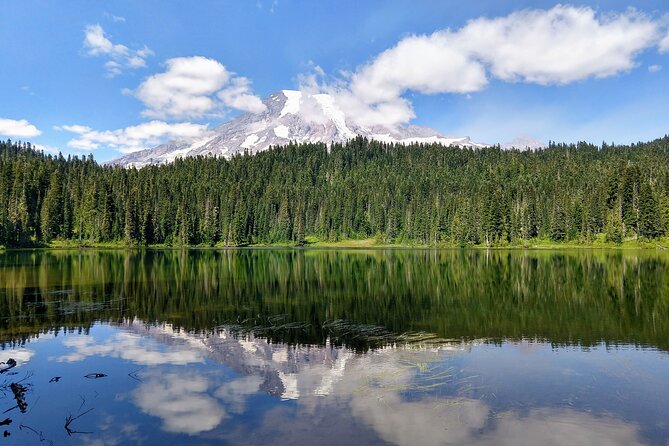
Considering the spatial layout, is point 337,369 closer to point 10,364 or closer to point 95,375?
point 95,375

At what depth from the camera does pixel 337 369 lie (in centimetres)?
2272

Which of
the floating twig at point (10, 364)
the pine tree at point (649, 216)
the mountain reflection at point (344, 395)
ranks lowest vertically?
Result: the mountain reflection at point (344, 395)

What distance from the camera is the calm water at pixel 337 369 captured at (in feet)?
52.9

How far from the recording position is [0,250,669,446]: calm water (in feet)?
52.9

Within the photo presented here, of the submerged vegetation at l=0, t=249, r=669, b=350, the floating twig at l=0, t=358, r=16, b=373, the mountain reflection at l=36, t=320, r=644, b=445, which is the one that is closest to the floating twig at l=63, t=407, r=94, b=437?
the mountain reflection at l=36, t=320, r=644, b=445

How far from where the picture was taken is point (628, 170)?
613 feet

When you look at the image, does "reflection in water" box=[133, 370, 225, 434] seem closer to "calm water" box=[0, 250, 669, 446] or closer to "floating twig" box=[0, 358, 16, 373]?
"calm water" box=[0, 250, 669, 446]

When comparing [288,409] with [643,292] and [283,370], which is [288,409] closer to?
[283,370]

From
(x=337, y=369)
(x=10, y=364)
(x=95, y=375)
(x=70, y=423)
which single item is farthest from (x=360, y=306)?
(x=70, y=423)

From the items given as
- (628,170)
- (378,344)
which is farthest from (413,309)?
(628,170)

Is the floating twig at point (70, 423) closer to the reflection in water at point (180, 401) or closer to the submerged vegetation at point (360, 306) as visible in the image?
the reflection in water at point (180, 401)

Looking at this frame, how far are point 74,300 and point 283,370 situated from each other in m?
31.0

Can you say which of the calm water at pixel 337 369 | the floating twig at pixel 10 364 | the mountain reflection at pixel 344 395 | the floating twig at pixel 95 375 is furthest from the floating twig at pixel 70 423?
the floating twig at pixel 10 364

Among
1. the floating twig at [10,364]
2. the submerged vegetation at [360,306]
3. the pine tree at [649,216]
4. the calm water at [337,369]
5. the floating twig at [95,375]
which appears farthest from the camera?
the pine tree at [649,216]
